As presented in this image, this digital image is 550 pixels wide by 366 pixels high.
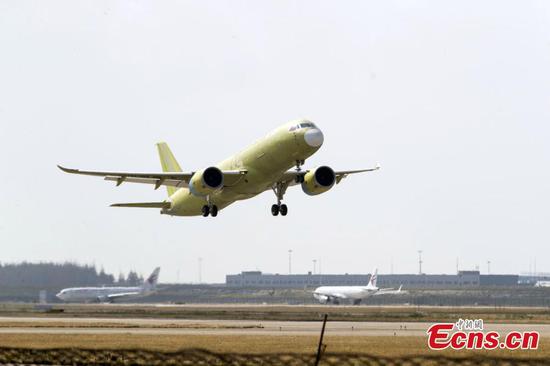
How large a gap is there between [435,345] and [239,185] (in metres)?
20.7

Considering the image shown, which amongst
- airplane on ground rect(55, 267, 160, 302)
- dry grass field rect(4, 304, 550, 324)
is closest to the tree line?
airplane on ground rect(55, 267, 160, 302)

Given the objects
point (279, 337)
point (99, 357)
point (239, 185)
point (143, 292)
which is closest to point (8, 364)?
point (99, 357)

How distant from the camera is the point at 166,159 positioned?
3344 inches

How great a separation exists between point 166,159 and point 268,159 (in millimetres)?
29841

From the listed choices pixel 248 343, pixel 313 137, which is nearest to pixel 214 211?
pixel 313 137

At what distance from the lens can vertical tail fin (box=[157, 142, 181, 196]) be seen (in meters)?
83.9

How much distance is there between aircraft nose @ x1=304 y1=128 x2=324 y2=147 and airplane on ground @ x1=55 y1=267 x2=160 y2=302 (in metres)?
102

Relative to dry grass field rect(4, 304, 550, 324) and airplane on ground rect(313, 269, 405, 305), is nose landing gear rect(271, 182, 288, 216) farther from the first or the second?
airplane on ground rect(313, 269, 405, 305)

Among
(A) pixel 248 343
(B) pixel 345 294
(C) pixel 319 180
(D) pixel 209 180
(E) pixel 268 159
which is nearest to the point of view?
(A) pixel 248 343

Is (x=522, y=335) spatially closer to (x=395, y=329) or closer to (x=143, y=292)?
(x=395, y=329)

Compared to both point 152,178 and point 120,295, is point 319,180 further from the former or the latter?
point 120,295

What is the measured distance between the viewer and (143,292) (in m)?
159

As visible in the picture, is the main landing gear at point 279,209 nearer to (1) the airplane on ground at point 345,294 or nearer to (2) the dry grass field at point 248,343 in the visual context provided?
(2) the dry grass field at point 248,343

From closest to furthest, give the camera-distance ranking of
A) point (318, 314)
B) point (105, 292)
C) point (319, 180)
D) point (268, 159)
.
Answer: point (268, 159)
point (319, 180)
point (318, 314)
point (105, 292)
